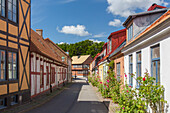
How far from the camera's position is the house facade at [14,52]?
9250 mm

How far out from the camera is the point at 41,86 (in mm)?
15953

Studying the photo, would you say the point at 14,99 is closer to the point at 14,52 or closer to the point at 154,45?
the point at 14,52

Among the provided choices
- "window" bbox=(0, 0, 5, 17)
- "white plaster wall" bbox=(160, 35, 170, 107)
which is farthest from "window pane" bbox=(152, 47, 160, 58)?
"window" bbox=(0, 0, 5, 17)

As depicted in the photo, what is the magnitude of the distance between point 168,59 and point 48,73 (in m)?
16.0

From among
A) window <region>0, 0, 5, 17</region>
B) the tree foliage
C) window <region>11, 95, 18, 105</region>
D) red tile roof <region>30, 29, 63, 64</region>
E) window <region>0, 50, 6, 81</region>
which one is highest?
the tree foliage

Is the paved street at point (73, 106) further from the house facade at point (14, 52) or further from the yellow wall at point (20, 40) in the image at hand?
the yellow wall at point (20, 40)

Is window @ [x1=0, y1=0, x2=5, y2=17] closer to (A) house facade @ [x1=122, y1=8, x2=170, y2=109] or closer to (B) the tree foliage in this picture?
(A) house facade @ [x1=122, y1=8, x2=170, y2=109]

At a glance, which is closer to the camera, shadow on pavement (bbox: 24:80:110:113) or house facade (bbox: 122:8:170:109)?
house facade (bbox: 122:8:170:109)

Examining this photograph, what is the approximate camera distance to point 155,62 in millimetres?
6051

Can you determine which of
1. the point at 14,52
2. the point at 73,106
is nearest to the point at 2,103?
the point at 14,52

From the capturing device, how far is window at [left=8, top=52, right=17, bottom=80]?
9816mm

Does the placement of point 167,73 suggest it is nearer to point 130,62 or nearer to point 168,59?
point 168,59

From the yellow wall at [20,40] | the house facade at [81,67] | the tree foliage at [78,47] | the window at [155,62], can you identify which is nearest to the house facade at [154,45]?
the window at [155,62]

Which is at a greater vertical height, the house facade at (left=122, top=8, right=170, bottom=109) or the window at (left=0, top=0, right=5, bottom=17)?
the window at (left=0, top=0, right=5, bottom=17)
